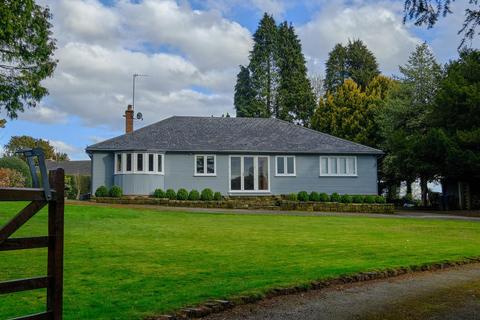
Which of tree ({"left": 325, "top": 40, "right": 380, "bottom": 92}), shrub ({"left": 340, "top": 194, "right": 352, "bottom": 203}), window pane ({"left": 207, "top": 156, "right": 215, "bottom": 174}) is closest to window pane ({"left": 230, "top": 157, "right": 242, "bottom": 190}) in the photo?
window pane ({"left": 207, "top": 156, "right": 215, "bottom": 174})

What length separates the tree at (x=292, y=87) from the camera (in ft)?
190

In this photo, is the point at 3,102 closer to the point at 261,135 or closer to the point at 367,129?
the point at 261,135

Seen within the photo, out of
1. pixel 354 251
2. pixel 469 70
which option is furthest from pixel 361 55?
pixel 354 251

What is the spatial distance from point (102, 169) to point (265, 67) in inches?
1291

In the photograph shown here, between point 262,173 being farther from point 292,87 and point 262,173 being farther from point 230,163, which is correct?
point 292,87

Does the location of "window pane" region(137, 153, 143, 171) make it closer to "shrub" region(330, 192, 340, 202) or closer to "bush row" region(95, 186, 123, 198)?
"bush row" region(95, 186, 123, 198)

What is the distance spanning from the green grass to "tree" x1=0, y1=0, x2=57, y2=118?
14.4 feet

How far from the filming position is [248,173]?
32.2 metres

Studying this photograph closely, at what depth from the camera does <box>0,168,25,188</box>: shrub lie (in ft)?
81.2

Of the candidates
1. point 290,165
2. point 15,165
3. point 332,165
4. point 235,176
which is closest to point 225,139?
point 235,176

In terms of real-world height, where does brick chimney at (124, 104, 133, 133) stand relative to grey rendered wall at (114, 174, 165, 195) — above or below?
above

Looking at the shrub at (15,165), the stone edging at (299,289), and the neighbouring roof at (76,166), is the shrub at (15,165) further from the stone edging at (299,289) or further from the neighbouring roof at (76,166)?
the neighbouring roof at (76,166)

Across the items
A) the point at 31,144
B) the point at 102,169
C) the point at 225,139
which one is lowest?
the point at 102,169

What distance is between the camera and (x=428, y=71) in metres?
39.7
